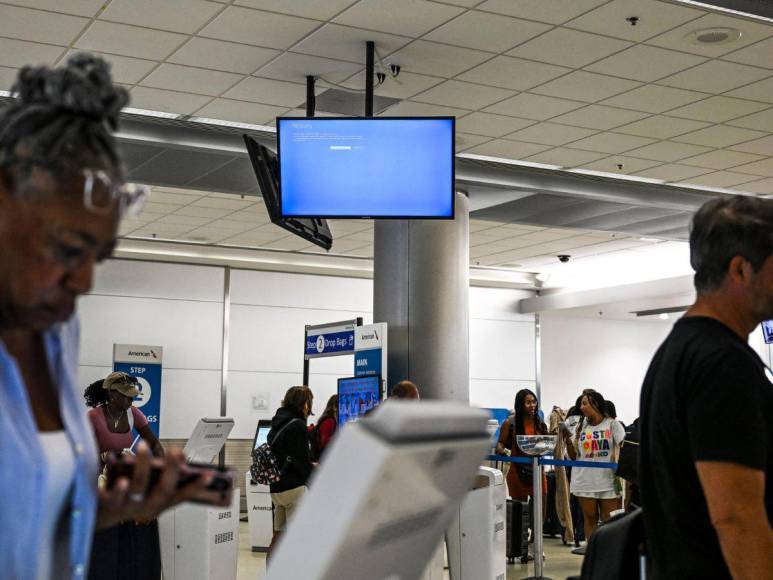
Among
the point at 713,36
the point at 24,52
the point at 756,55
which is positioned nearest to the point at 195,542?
the point at 24,52

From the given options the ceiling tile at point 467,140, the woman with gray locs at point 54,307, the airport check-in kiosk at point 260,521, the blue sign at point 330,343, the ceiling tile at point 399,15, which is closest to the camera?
the woman with gray locs at point 54,307

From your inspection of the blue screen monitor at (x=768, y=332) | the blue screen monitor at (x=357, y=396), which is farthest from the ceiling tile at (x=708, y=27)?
the blue screen monitor at (x=768, y=332)

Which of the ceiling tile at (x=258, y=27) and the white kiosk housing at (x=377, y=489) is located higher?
the ceiling tile at (x=258, y=27)

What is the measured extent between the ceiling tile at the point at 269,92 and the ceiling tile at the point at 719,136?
3264mm

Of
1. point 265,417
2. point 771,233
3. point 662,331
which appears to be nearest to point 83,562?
point 771,233

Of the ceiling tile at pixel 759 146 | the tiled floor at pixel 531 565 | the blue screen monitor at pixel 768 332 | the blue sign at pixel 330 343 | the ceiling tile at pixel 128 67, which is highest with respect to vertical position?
the ceiling tile at pixel 128 67

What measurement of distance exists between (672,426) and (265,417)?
15.2 m

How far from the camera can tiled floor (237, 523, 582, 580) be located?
9414 mm

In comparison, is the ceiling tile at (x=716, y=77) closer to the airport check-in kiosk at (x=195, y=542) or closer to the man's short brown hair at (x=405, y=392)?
the man's short brown hair at (x=405, y=392)

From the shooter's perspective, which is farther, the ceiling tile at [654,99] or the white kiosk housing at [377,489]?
the ceiling tile at [654,99]

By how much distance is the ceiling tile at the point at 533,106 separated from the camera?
26.4 ft

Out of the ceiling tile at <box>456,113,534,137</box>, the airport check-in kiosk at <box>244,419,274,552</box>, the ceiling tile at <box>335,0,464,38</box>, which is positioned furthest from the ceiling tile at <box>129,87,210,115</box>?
the airport check-in kiosk at <box>244,419,274,552</box>

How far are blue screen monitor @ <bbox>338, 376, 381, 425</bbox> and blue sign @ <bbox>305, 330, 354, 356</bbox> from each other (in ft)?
2.10

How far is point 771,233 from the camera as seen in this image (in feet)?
6.90
